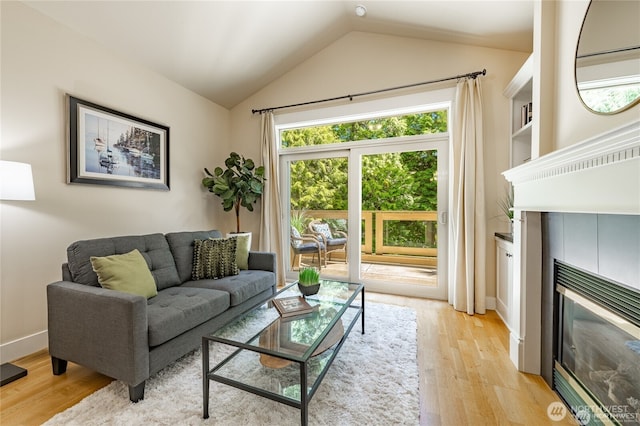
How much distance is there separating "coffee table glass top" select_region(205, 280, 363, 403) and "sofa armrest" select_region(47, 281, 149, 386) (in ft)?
1.40

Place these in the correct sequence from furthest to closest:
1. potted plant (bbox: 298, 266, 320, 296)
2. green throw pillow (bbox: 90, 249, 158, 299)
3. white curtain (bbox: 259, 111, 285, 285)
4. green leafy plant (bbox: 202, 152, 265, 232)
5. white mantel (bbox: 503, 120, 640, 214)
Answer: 1. white curtain (bbox: 259, 111, 285, 285)
2. green leafy plant (bbox: 202, 152, 265, 232)
3. potted plant (bbox: 298, 266, 320, 296)
4. green throw pillow (bbox: 90, 249, 158, 299)
5. white mantel (bbox: 503, 120, 640, 214)

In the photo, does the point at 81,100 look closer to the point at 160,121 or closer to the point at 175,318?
the point at 160,121

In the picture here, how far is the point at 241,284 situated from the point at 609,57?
268 centimetres

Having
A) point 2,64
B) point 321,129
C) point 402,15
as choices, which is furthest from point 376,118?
point 2,64

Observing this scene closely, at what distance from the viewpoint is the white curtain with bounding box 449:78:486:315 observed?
281 centimetres

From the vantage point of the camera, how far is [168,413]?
141 centimetres

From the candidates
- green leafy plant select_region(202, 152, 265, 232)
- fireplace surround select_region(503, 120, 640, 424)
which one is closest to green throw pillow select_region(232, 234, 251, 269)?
green leafy plant select_region(202, 152, 265, 232)

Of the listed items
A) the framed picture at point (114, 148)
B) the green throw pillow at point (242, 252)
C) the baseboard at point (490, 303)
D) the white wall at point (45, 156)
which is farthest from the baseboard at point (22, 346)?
the baseboard at point (490, 303)

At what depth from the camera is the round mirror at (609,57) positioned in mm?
1068

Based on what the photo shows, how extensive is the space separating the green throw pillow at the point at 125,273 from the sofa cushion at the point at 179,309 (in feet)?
0.40

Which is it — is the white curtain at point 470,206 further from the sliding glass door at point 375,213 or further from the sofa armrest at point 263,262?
the sofa armrest at point 263,262

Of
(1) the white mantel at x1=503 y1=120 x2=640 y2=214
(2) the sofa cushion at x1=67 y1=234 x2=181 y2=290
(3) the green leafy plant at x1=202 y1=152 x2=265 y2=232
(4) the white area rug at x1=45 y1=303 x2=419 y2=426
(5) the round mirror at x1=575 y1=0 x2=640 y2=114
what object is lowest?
(4) the white area rug at x1=45 y1=303 x2=419 y2=426

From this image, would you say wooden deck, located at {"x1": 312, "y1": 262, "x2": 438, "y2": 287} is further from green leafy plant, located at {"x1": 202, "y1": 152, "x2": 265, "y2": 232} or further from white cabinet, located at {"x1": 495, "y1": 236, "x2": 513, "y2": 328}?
green leafy plant, located at {"x1": 202, "y1": 152, "x2": 265, "y2": 232}

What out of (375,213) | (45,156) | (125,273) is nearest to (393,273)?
(375,213)
